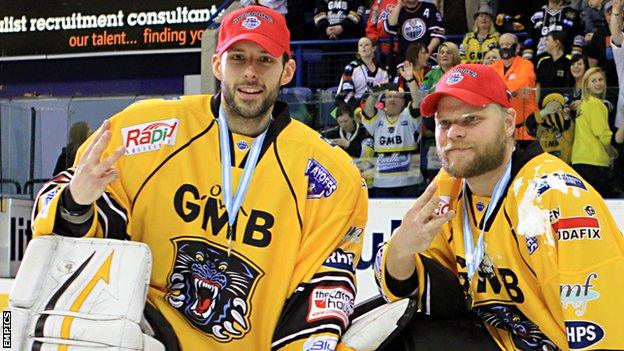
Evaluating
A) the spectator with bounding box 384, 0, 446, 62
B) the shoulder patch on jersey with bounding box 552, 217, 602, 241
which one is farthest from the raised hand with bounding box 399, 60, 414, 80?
the shoulder patch on jersey with bounding box 552, 217, 602, 241

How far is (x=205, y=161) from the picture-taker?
345 cm

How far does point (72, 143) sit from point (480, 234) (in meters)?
4.11

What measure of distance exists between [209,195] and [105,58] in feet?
30.9

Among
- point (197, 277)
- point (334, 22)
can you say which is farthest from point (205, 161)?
point (334, 22)

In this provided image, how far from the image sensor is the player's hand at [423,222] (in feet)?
10.6

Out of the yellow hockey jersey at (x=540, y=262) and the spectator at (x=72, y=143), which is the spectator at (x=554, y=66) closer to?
the spectator at (x=72, y=143)

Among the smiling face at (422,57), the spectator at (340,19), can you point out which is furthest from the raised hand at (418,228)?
the spectator at (340,19)

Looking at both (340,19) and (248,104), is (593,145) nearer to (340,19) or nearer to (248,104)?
(248,104)

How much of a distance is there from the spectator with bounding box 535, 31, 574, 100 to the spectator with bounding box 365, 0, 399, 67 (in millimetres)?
1231

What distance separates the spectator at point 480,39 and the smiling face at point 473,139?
4294 mm

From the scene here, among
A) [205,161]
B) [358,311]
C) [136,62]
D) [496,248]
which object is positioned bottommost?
[358,311]

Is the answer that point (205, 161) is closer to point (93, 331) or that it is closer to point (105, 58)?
point (93, 331)

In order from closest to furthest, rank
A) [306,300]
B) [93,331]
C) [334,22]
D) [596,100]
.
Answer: [93,331]
[306,300]
[596,100]
[334,22]

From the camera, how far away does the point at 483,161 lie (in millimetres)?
3344
